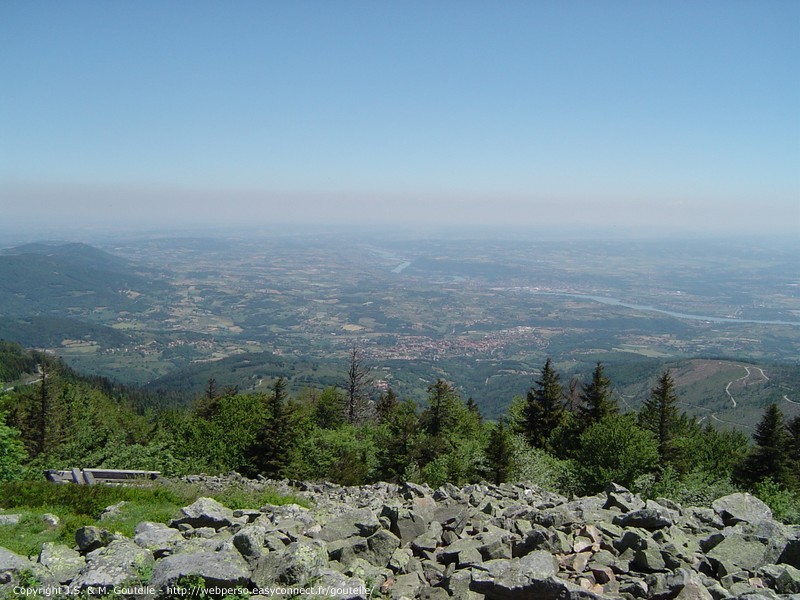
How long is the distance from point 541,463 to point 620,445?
451cm

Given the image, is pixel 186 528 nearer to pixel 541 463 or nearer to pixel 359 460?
pixel 359 460

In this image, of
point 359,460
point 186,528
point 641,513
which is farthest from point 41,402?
point 641,513

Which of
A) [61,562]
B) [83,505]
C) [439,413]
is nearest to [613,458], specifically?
[439,413]

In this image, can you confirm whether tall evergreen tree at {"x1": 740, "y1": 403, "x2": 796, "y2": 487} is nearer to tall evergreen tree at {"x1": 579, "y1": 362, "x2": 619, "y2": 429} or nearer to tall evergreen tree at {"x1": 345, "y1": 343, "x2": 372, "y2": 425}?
tall evergreen tree at {"x1": 579, "y1": 362, "x2": 619, "y2": 429}

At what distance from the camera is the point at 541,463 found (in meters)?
29.2

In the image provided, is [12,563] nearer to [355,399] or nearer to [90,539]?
[90,539]

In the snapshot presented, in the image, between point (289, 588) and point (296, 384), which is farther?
point (296, 384)

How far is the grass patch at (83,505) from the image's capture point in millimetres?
11891

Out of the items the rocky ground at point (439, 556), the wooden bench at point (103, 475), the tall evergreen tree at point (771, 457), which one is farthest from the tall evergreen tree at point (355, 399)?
the rocky ground at point (439, 556)

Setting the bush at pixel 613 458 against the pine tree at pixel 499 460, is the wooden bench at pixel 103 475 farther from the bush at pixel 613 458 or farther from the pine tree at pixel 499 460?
the bush at pixel 613 458

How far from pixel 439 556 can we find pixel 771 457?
34405 mm

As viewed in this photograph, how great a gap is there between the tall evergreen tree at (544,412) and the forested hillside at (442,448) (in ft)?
0.31

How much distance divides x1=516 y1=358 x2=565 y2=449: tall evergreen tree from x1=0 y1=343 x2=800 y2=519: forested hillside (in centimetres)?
9

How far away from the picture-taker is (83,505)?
1484cm
